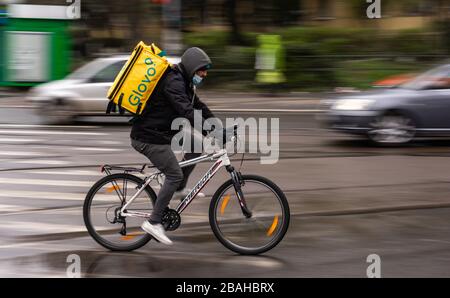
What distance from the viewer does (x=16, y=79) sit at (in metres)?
24.8

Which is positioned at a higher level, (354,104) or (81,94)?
(354,104)

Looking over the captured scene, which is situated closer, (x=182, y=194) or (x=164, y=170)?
(x=164, y=170)

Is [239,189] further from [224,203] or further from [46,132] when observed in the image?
[46,132]

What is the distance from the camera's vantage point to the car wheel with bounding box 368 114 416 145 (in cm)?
1307

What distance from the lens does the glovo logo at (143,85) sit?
631cm

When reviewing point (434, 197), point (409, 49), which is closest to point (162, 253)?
point (434, 197)

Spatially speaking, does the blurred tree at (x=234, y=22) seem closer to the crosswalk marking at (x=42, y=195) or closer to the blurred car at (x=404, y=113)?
the blurred car at (x=404, y=113)

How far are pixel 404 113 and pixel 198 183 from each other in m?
7.11

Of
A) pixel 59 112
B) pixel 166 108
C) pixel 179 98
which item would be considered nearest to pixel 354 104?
pixel 59 112

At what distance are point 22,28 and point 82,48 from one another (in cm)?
399

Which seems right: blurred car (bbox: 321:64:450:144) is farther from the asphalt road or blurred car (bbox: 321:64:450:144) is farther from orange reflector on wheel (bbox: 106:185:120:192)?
orange reflector on wheel (bbox: 106:185:120:192)

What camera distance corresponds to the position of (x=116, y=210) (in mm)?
6770

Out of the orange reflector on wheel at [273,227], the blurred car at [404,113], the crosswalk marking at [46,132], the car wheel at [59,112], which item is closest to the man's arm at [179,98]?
the orange reflector on wheel at [273,227]

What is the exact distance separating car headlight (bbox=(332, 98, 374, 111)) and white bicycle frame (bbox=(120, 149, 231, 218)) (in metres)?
6.92
